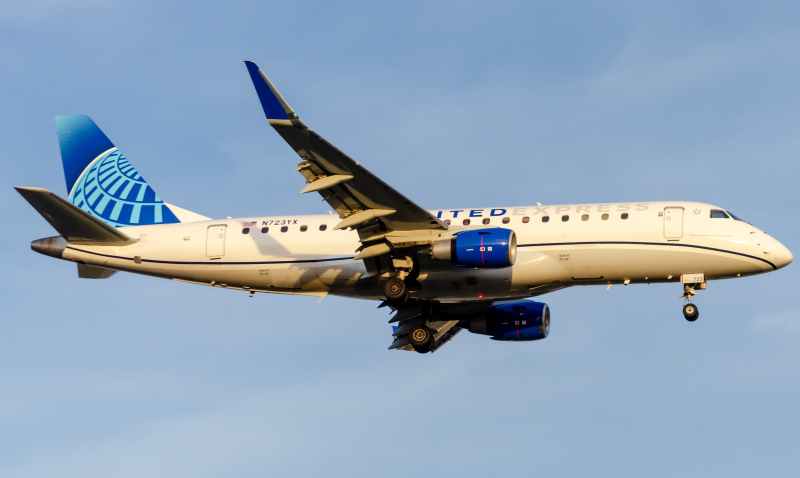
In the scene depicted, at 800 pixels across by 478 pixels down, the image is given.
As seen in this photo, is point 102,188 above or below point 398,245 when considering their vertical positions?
above

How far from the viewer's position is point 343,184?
35375 mm

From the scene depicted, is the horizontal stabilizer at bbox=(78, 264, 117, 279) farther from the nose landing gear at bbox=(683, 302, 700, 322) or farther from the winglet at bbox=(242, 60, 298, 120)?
the nose landing gear at bbox=(683, 302, 700, 322)

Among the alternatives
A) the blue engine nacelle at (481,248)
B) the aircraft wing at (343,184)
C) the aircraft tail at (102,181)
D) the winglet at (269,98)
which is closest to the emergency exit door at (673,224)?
the blue engine nacelle at (481,248)

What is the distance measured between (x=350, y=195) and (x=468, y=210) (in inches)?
232

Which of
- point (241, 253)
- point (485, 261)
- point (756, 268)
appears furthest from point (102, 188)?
point (756, 268)

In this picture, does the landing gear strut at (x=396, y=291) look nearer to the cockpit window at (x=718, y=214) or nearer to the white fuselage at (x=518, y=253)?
the white fuselage at (x=518, y=253)

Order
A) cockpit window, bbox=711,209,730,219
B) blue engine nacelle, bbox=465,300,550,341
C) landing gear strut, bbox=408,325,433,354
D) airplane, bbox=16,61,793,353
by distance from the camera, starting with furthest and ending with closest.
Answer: blue engine nacelle, bbox=465,300,550,341 → landing gear strut, bbox=408,325,433,354 → cockpit window, bbox=711,209,730,219 → airplane, bbox=16,61,793,353

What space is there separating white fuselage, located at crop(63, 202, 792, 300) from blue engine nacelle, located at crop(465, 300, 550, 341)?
13.4 feet

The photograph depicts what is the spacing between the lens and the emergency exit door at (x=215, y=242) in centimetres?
4119

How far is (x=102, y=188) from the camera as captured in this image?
149 feet

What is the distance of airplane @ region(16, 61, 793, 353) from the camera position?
36.2 meters

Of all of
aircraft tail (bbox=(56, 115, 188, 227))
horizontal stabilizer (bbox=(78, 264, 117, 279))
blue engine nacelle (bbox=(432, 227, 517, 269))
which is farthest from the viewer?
aircraft tail (bbox=(56, 115, 188, 227))

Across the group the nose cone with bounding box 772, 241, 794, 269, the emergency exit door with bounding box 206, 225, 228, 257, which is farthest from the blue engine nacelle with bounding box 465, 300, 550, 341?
the emergency exit door with bounding box 206, 225, 228, 257

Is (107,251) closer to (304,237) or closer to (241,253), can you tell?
(241,253)
